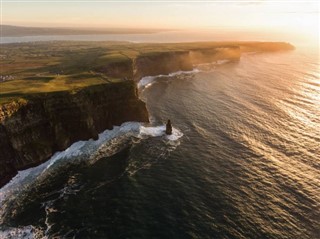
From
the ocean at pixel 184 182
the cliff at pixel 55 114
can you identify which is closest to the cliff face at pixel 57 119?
the cliff at pixel 55 114

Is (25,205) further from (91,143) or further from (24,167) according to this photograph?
(91,143)

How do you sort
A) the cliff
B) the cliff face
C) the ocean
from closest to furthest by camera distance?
the ocean, the cliff face, the cliff

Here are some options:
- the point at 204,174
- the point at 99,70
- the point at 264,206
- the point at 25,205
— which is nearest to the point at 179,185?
the point at 204,174

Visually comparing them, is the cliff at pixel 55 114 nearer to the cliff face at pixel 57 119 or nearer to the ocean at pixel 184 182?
the cliff face at pixel 57 119

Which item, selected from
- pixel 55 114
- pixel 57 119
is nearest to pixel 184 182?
pixel 57 119

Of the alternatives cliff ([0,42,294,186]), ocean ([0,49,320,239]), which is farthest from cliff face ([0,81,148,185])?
ocean ([0,49,320,239])

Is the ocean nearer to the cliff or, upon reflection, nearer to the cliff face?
the cliff face
